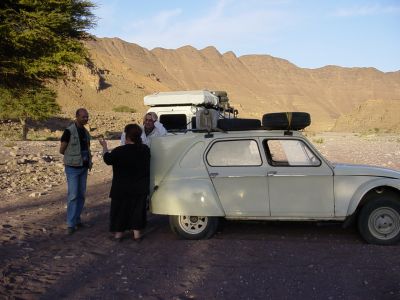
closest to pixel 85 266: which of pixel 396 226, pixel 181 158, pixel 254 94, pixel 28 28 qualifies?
pixel 181 158

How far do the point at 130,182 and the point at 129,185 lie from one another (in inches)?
1.7

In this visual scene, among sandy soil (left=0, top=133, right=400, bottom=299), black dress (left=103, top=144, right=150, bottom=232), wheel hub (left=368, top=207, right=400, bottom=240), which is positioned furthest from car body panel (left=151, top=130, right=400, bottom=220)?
sandy soil (left=0, top=133, right=400, bottom=299)

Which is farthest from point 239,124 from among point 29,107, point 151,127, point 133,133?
point 29,107

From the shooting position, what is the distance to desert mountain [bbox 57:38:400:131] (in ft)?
267

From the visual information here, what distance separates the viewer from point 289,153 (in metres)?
6.81

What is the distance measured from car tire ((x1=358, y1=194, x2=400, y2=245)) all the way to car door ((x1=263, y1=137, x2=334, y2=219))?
472 mm

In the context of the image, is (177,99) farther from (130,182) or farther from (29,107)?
(29,107)

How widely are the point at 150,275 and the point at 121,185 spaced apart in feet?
5.71

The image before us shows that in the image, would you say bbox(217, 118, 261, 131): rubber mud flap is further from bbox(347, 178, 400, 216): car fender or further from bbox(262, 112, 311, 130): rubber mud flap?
bbox(347, 178, 400, 216): car fender

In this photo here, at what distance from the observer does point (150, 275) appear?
5.42 metres

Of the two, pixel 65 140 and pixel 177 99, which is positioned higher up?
pixel 177 99

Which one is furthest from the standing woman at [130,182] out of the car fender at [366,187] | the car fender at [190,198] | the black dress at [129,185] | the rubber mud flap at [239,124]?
the car fender at [366,187]

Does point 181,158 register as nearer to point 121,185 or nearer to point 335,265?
point 121,185

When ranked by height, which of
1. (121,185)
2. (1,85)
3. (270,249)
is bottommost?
(270,249)
